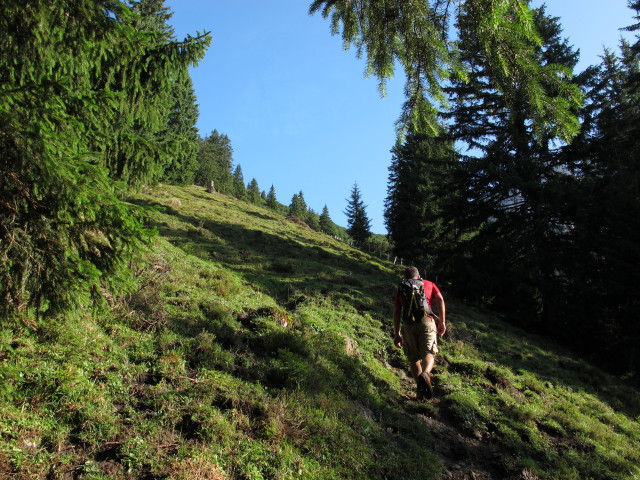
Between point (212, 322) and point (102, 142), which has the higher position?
point (102, 142)

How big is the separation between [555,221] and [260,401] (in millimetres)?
18131

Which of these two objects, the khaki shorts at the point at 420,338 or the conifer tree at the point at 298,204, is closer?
the khaki shorts at the point at 420,338

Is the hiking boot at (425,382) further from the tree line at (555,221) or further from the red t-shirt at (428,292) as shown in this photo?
the tree line at (555,221)

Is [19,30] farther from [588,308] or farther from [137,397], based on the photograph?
[588,308]

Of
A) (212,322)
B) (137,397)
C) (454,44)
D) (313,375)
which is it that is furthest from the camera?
(212,322)

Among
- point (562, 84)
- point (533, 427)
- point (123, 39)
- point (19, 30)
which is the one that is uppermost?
point (123, 39)

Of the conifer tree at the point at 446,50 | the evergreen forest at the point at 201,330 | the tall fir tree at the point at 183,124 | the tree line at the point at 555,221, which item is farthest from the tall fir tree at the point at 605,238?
the tall fir tree at the point at 183,124

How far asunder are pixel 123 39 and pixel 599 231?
775 inches

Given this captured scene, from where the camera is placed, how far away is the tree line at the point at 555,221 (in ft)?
47.1

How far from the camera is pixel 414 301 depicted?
6.14m

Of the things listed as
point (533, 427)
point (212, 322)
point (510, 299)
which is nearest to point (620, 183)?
point (510, 299)

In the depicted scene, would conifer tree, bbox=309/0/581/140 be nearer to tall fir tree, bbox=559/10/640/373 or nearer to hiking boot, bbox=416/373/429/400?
hiking boot, bbox=416/373/429/400

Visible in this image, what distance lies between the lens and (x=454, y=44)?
10.6 ft

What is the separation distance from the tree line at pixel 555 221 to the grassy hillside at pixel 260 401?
5.64 meters
